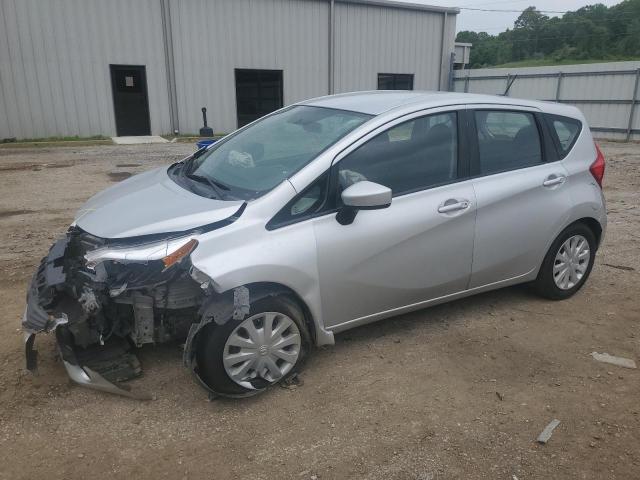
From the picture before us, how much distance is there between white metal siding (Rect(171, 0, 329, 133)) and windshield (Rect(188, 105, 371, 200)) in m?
14.2

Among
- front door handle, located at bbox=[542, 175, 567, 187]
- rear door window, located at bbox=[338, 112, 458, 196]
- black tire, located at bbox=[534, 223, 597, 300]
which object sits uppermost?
rear door window, located at bbox=[338, 112, 458, 196]

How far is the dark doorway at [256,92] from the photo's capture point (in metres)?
18.4

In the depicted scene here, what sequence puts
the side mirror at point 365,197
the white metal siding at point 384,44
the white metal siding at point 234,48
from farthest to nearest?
the white metal siding at point 384,44 → the white metal siding at point 234,48 → the side mirror at point 365,197

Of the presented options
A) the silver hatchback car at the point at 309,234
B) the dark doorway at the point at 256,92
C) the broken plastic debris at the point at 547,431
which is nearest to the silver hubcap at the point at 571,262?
the silver hatchback car at the point at 309,234

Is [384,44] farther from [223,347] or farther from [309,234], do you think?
[223,347]

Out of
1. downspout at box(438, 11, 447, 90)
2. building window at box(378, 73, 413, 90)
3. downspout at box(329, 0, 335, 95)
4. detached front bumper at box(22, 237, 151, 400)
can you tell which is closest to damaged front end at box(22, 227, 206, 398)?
detached front bumper at box(22, 237, 151, 400)

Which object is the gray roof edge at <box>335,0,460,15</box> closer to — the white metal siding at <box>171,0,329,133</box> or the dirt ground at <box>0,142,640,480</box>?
the white metal siding at <box>171,0,329,133</box>

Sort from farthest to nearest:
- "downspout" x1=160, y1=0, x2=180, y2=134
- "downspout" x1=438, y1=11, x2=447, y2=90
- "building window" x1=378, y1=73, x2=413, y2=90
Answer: "downspout" x1=438, y1=11, x2=447, y2=90 < "building window" x1=378, y1=73, x2=413, y2=90 < "downspout" x1=160, y1=0, x2=180, y2=134

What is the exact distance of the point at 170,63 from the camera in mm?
16766

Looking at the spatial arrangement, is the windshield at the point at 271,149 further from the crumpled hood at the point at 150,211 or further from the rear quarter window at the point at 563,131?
the rear quarter window at the point at 563,131

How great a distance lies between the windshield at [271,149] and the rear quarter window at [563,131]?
1706mm

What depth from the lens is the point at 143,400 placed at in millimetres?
3025

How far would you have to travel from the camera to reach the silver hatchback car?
2861 mm

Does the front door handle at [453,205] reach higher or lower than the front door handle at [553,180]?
lower
